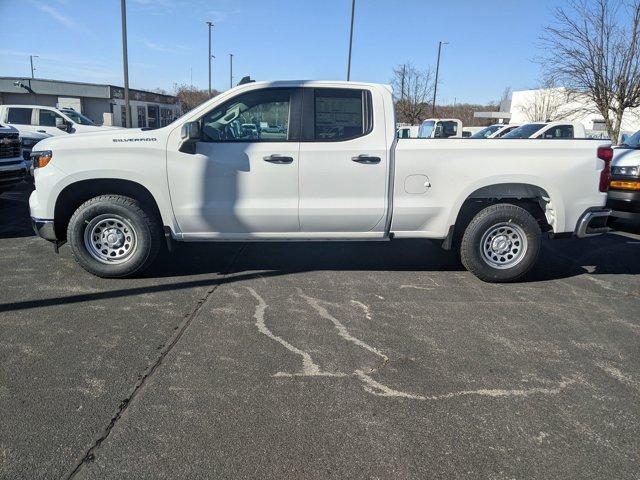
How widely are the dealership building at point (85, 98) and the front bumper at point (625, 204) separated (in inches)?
1273

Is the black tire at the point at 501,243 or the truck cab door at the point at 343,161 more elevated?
the truck cab door at the point at 343,161

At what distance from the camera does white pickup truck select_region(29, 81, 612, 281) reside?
507cm

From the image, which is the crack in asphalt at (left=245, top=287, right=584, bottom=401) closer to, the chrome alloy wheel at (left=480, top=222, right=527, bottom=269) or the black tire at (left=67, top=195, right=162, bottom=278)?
the black tire at (left=67, top=195, right=162, bottom=278)

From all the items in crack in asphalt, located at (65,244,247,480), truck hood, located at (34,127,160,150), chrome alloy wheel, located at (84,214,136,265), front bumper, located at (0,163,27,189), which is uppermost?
truck hood, located at (34,127,160,150)

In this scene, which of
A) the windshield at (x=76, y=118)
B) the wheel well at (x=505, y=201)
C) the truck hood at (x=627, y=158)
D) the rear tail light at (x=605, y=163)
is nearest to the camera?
the rear tail light at (x=605, y=163)

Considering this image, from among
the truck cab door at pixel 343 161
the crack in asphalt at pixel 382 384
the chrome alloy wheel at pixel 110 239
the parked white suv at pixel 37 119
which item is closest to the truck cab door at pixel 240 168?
the truck cab door at pixel 343 161

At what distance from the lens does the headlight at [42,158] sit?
508 cm

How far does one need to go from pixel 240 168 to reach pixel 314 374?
244 centimetres

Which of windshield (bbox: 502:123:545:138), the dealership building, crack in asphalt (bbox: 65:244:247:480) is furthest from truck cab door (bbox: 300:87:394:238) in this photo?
the dealership building

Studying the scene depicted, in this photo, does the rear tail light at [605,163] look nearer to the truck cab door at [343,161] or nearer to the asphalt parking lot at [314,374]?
the asphalt parking lot at [314,374]

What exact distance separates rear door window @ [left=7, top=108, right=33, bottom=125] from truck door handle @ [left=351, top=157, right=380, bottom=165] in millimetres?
14038


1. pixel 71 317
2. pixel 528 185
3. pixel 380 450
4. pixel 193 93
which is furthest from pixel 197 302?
pixel 193 93

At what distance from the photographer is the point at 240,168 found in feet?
16.7

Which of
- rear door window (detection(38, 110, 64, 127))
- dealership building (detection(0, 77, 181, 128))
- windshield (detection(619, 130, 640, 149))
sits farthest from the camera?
dealership building (detection(0, 77, 181, 128))
